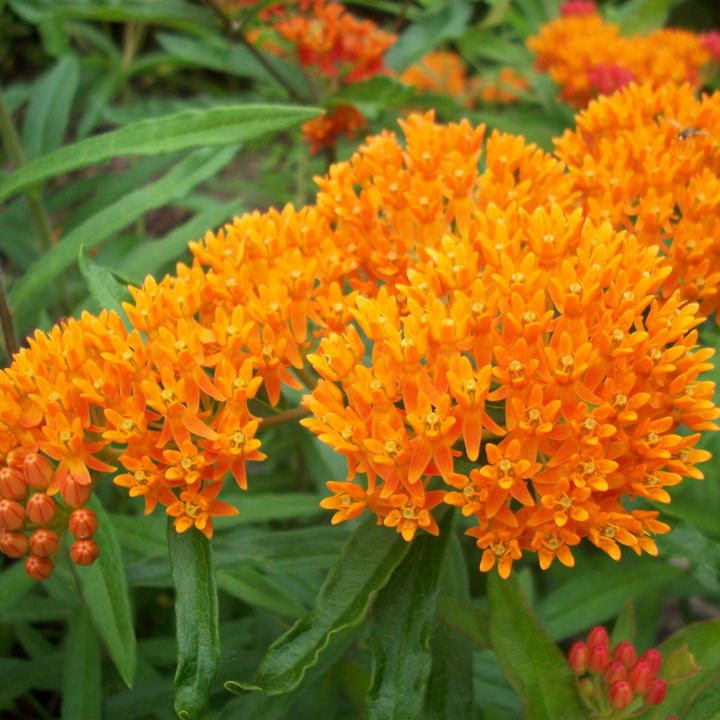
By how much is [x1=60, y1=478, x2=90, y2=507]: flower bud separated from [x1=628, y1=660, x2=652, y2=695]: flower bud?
1.49 meters

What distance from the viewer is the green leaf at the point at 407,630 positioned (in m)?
1.75

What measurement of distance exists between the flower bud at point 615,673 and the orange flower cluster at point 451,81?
4726mm

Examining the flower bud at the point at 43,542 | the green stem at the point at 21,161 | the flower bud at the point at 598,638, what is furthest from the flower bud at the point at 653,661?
the green stem at the point at 21,161

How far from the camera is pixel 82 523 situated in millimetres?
1791

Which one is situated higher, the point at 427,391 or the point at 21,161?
the point at 21,161

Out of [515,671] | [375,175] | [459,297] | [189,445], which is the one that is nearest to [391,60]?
[375,175]

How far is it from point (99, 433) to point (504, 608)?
119 centimetres

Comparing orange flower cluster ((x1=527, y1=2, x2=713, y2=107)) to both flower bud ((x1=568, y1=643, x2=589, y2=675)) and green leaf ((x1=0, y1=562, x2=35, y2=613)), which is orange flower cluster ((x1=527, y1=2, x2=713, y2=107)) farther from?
green leaf ((x1=0, y1=562, x2=35, y2=613))

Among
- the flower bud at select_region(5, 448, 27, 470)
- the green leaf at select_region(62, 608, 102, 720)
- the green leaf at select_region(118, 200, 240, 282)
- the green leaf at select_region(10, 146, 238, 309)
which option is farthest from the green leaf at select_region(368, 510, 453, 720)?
the green leaf at select_region(118, 200, 240, 282)

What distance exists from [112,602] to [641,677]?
153 centimetres

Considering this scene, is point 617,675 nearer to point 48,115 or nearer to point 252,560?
point 252,560

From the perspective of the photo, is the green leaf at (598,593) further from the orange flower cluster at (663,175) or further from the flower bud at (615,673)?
the orange flower cluster at (663,175)

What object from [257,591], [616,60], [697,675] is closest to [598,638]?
[697,675]

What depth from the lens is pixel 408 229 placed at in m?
2.18
